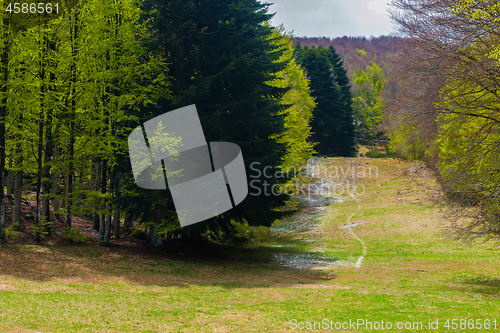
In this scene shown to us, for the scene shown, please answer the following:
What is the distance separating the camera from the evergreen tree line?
14.2m

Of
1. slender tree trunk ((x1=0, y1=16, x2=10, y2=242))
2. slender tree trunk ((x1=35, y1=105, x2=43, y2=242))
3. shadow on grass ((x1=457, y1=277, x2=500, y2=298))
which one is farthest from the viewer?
slender tree trunk ((x1=35, y1=105, x2=43, y2=242))

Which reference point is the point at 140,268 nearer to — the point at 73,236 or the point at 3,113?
the point at 73,236

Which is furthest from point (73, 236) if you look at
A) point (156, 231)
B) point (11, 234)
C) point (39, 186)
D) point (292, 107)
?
point (292, 107)

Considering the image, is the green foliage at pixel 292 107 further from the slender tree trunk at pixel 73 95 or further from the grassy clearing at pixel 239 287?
the slender tree trunk at pixel 73 95

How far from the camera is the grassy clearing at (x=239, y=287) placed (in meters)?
8.04

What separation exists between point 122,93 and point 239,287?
29.7 ft

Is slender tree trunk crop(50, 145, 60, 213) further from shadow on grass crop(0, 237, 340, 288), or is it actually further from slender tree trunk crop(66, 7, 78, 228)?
shadow on grass crop(0, 237, 340, 288)

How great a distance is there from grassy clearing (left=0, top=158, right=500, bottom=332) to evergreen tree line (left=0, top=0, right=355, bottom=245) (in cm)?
203

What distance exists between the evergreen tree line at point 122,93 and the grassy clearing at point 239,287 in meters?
2.03

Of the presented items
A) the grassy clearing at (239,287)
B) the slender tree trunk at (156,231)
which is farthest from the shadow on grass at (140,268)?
the slender tree trunk at (156,231)

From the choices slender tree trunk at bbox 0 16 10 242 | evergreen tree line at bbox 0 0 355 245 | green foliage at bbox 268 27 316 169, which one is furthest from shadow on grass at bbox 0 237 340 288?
green foliage at bbox 268 27 316 169

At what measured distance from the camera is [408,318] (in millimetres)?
8492

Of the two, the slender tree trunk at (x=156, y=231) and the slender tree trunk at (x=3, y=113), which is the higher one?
the slender tree trunk at (x=3, y=113)

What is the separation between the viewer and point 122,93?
15.8m
